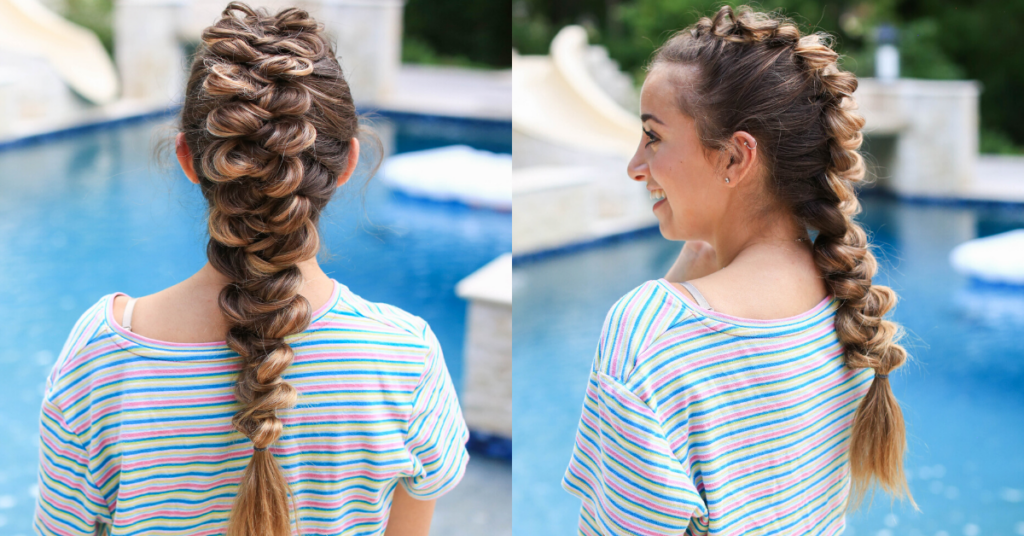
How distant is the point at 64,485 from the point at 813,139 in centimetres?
112

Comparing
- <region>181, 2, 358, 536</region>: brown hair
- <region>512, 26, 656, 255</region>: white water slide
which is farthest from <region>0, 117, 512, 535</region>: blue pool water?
<region>181, 2, 358, 536</region>: brown hair

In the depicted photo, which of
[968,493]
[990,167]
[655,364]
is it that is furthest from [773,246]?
[990,167]

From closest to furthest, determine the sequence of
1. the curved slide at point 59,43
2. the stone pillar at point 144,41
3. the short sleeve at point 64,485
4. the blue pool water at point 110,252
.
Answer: the short sleeve at point 64,485 → the blue pool water at point 110,252 → the curved slide at point 59,43 → the stone pillar at point 144,41

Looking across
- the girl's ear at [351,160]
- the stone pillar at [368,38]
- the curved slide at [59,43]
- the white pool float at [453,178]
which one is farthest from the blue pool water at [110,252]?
the stone pillar at [368,38]

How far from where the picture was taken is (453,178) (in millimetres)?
8633

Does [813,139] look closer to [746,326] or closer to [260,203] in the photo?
[746,326]

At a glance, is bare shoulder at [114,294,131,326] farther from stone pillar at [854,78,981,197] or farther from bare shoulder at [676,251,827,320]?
stone pillar at [854,78,981,197]

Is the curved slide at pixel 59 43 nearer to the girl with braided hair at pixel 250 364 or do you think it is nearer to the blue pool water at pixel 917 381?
the blue pool water at pixel 917 381

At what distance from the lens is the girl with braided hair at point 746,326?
1035 millimetres

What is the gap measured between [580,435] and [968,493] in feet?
10.7

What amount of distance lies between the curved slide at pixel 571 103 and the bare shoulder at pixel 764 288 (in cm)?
827

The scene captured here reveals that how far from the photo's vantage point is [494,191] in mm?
8531

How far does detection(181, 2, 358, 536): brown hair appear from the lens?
1.03 metres

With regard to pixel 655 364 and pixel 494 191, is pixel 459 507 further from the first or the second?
pixel 494 191
